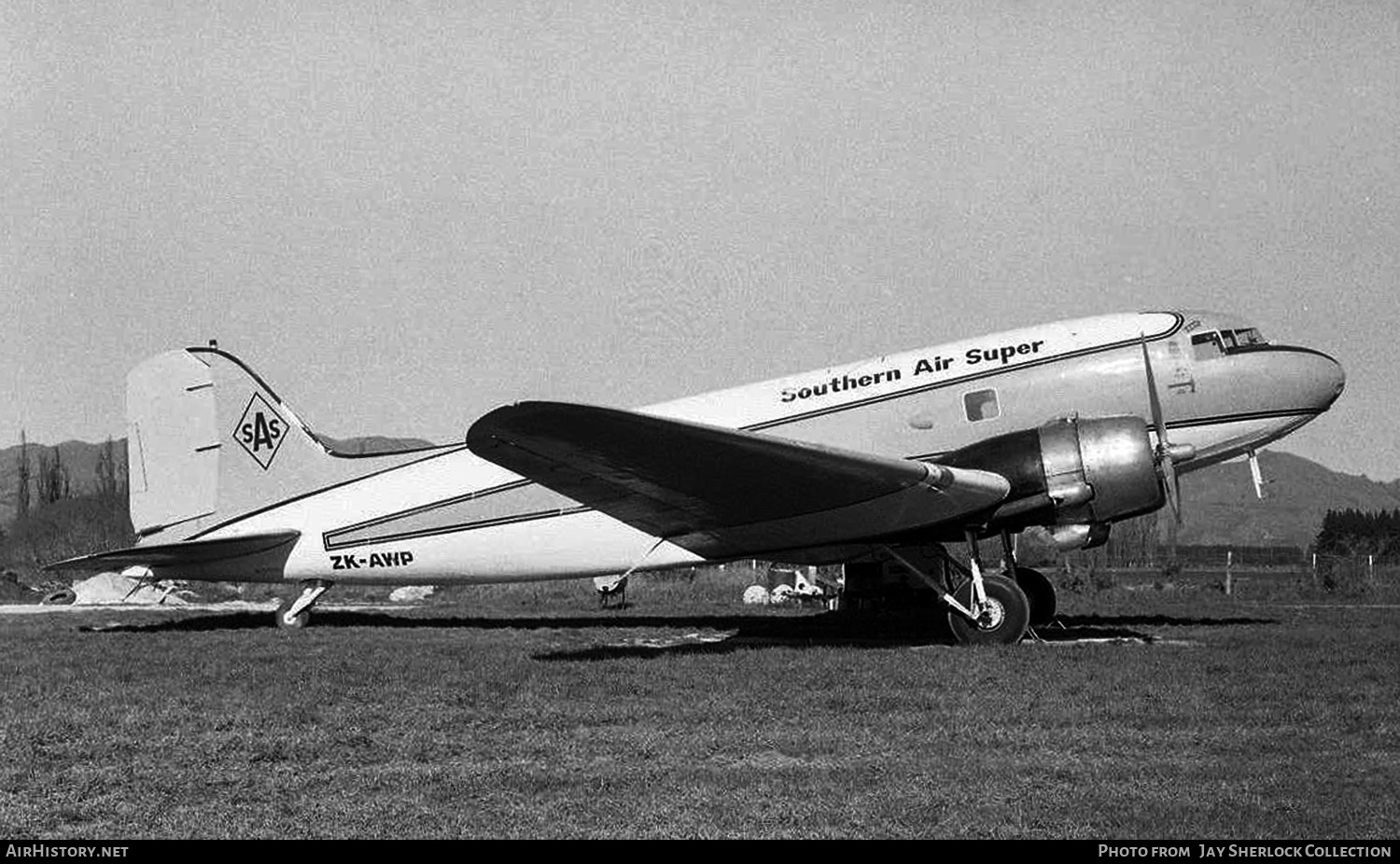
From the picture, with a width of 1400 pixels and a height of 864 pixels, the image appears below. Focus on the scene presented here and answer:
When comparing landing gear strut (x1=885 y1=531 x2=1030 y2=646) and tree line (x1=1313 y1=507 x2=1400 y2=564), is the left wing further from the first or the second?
tree line (x1=1313 y1=507 x2=1400 y2=564)

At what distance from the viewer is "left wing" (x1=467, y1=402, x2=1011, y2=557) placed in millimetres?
11203

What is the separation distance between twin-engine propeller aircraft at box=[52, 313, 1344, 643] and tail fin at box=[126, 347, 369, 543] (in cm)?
3

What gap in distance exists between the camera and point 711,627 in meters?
16.8

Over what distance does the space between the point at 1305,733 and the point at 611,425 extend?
583 cm

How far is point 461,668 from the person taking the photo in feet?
38.5

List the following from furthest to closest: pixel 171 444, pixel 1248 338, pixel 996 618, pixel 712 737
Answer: pixel 171 444
pixel 1248 338
pixel 996 618
pixel 712 737

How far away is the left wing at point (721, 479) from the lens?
1120 centimetres

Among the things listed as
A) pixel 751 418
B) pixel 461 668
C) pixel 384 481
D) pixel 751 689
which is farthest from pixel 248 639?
pixel 751 689

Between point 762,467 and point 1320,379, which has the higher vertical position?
point 1320,379

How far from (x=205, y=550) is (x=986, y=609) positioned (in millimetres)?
10133

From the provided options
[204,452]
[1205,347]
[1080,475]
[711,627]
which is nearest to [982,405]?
[1080,475]

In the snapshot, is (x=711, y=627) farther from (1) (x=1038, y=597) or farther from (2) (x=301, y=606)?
(2) (x=301, y=606)

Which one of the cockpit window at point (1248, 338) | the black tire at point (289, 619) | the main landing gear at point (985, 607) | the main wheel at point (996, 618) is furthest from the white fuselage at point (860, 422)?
the main wheel at point (996, 618)

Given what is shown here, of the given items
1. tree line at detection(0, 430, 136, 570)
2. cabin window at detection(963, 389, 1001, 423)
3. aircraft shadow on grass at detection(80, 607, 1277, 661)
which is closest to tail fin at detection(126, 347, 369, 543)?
aircraft shadow on grass at detection(80, 607, 1277, 661)
